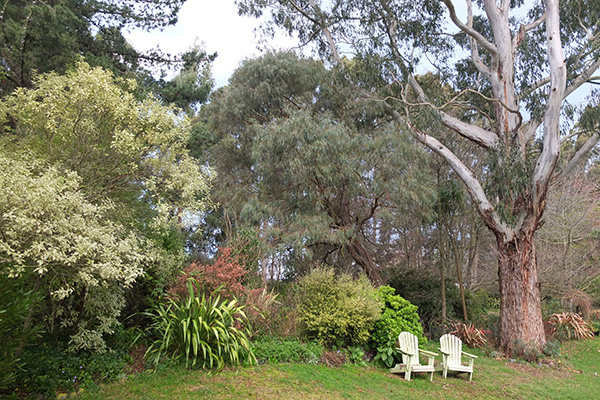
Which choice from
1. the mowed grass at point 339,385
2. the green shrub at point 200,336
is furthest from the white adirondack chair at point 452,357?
the green shrub at point 200,336

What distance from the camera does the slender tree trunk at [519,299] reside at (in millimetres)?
10461

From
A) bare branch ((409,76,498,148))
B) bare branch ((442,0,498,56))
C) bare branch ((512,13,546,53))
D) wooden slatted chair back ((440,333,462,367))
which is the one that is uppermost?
bare branch ((512,13,546,53))

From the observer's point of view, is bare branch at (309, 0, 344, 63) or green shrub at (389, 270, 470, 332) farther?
bare branch at (309, 0, 344, 63)

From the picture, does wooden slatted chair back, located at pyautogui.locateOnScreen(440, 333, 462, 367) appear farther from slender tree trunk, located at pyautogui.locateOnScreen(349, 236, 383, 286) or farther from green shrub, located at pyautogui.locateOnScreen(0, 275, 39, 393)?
green shrub, located at pyautogui.locateOnScreen(0, 275, 39, 393)

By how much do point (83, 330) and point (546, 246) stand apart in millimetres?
15198

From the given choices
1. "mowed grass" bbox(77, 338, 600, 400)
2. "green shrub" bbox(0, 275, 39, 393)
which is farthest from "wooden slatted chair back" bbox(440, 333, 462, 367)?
"green shrub" bbox(0, 275, 39, 393)

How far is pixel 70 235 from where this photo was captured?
4566mm

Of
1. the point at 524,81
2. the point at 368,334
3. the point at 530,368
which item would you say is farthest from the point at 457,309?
the point at 524,81

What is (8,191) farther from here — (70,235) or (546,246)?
(546,246)

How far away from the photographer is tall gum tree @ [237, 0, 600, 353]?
10.6 m

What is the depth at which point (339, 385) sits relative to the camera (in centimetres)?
626

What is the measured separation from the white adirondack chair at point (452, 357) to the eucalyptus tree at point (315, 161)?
12.8 ft

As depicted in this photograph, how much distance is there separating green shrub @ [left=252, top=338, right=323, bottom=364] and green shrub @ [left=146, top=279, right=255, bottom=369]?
0.34 metres

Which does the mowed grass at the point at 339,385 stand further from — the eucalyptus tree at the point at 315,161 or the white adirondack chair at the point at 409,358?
the eucalyptus tree at the point at 315,161
